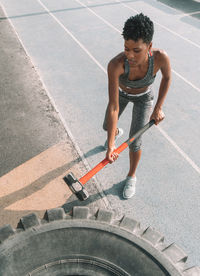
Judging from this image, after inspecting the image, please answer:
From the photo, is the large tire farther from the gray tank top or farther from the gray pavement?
the gray tank top

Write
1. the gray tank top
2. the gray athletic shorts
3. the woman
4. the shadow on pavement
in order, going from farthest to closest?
the shadow on pavement < the gray athletic shorts < the gray tank top < the woman

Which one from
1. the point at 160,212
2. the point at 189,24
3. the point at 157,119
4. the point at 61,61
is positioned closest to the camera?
the point at 157,119

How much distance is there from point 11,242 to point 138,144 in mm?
1692

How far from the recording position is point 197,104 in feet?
17.2

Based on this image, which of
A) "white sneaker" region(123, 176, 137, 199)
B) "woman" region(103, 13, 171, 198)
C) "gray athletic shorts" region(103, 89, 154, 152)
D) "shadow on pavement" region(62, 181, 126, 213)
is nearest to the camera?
"woman" region(103, 13, 171, 198)

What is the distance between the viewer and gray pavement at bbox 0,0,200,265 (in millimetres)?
3318

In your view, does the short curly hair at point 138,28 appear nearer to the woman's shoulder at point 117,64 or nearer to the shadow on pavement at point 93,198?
the woman's shoulder at point 117,64

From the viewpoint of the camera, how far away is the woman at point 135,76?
6.98ft

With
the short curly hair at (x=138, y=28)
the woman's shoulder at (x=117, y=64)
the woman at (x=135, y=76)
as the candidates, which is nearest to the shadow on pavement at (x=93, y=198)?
the woman at (x=135, y=76)

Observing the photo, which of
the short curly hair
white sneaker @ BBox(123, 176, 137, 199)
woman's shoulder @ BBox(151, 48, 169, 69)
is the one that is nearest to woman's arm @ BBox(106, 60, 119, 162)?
the short curly hair

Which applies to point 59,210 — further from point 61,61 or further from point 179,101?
point 61,61

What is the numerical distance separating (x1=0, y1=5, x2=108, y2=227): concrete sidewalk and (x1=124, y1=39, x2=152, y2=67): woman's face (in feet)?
6.07

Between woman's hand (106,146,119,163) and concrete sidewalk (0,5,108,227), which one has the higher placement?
woman's hand (106,146,119,163)

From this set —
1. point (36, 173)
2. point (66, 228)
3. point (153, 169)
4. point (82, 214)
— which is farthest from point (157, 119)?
point (36, 173)
